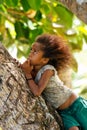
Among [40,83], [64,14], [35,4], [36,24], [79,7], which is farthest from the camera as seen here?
[36,24]

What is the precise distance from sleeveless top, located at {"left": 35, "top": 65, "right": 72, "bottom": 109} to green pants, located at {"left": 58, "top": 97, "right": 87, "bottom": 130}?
0.04m

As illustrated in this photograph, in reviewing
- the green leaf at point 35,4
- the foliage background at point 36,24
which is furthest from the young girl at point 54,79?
the foliage background at point 36,24

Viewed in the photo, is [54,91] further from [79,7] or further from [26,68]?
[79,7]

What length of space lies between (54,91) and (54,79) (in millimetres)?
45

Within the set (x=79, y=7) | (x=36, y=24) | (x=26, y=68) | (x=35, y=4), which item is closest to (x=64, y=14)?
(x=36, y=24)

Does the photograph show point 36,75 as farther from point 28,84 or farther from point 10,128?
point 10,128

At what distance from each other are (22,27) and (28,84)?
1141mm

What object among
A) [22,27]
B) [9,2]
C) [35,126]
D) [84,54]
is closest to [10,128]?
[35,126]

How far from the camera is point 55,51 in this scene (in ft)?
5.65

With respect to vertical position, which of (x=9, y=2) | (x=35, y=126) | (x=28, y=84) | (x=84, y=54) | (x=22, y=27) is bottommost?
(x=35, y=126)

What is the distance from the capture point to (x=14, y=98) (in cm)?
150

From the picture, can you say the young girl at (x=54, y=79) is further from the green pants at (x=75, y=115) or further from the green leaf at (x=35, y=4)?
the green leaf at (x=35, y=4)

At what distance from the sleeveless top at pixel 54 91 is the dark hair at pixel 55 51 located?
2.0 inches

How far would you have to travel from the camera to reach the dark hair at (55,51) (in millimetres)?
1718
